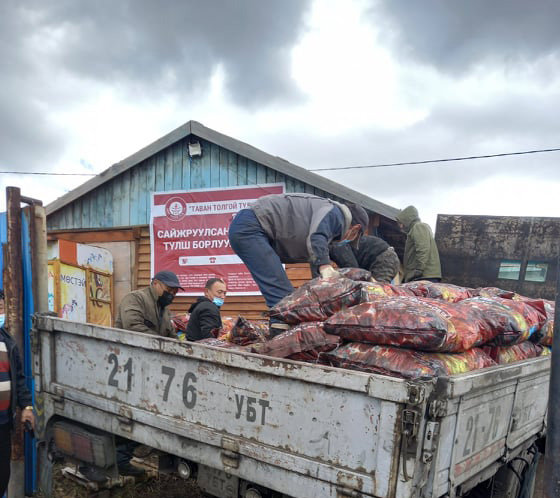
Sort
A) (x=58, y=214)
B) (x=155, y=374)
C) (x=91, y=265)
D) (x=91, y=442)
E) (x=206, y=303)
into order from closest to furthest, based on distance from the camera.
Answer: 1. (x=155, y=374)
2. (x=91, y=442)
3. (x=206, y=303)
4. (x=91, y=265)
5. (x=58, y=214)

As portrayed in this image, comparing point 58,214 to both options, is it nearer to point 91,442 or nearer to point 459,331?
point 91,442

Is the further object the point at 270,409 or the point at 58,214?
the point at 58,214

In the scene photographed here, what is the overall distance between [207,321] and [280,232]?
100 cm

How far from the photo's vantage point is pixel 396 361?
7.20ft

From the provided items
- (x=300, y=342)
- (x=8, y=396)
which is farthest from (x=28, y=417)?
(x=300, y=342)

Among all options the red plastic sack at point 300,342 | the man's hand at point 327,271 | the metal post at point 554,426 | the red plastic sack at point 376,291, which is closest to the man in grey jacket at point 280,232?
the man's hand at point 327,271

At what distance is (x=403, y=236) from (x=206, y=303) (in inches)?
230

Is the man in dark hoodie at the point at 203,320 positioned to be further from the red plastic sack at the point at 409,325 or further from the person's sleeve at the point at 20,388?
the red plastic sack at the point at 409,325

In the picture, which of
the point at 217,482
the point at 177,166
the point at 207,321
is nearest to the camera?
the point at 217,482

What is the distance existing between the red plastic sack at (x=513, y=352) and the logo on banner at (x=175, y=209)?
6.57 m

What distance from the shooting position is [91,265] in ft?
28.8

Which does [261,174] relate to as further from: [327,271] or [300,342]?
[300,342]

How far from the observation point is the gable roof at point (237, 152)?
24.3ft

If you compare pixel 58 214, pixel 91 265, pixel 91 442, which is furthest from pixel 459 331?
pixel 58 214
